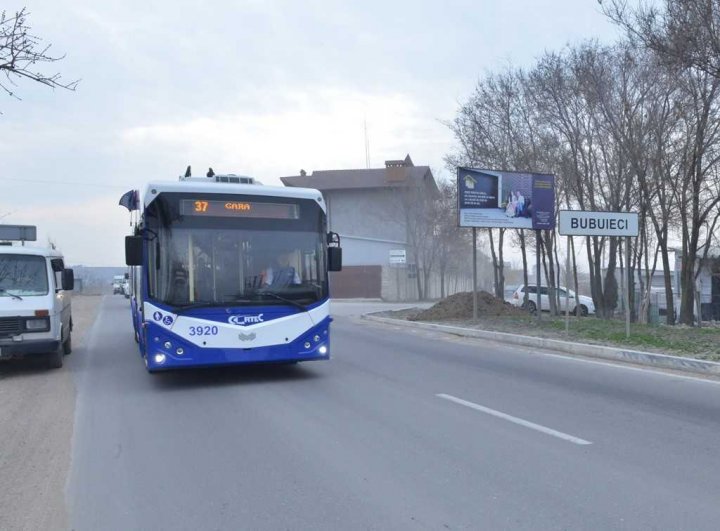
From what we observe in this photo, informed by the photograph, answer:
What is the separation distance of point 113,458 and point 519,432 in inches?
165

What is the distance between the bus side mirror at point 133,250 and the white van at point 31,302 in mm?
3246

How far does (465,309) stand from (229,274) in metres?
16.3

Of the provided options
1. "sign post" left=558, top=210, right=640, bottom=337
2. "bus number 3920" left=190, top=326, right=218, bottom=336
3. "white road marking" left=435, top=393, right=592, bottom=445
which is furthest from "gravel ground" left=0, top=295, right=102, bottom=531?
"sign post" left=558, top=210, right=640, bottom=337

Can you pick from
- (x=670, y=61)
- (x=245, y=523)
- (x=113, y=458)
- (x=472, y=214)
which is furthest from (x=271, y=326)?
(x=472, y=214)

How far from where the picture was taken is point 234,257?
1041 cm

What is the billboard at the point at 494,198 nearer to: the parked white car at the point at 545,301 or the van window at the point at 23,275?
the van window at the point at 23,275

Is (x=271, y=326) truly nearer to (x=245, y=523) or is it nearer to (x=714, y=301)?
(x=245, y=523)

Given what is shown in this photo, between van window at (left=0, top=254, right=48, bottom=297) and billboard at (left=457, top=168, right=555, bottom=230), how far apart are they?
12457mm

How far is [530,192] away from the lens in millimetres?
21703

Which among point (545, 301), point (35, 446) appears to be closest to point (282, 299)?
point (35, 446)

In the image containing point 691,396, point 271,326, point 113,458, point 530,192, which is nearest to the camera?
point 113,458

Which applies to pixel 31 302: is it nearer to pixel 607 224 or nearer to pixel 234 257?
pixel 234 257

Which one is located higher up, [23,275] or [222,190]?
[222,190]

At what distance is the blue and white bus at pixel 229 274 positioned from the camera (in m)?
10.1
